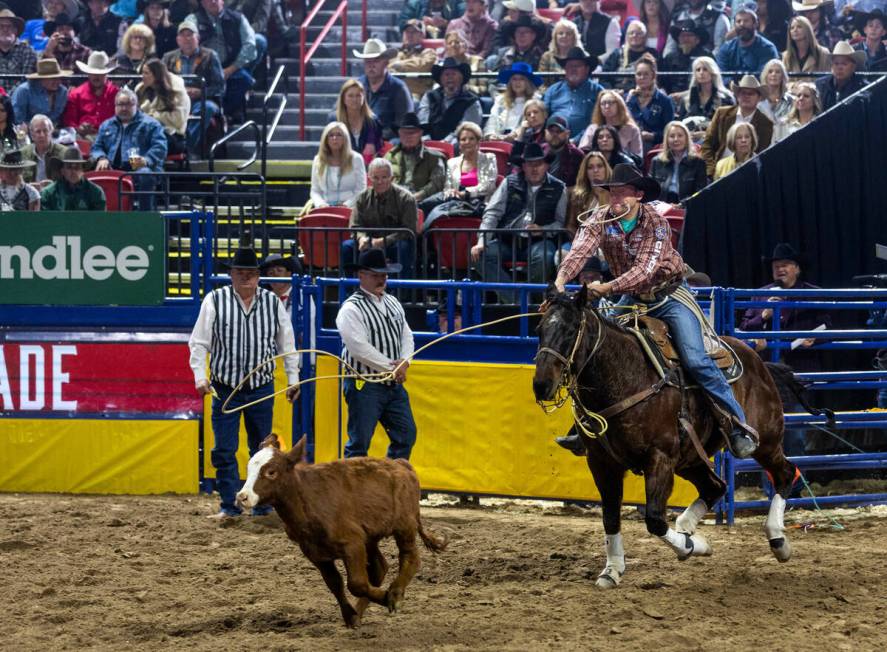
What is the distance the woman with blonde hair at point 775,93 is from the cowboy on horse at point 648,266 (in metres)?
6.47

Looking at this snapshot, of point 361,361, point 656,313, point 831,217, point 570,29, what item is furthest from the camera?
point 570,29

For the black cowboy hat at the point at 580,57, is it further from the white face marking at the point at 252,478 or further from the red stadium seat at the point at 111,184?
the white face marking at the point at 252,478

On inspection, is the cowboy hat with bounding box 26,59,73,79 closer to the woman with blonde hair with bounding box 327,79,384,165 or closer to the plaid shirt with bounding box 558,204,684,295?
the woman with blonde hair with bounding box 327,79,384,165

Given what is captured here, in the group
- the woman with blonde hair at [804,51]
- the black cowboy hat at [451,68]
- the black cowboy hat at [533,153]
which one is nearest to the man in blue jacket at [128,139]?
the black cowboy hat at [451,68]

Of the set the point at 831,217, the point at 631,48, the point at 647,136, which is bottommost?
the point at 831,217

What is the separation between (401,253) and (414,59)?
5.25 metres

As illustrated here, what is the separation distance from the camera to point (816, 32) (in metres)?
17.6

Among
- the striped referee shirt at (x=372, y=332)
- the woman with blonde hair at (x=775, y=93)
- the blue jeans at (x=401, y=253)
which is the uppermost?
the woman with blonde hair at (x=775, y=93)

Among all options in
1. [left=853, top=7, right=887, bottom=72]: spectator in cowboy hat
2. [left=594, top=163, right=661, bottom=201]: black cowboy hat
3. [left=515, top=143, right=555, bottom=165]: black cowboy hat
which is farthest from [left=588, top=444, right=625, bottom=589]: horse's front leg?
[left=853, top=7, right=887, bottom=72]: spectator in cowboy hat

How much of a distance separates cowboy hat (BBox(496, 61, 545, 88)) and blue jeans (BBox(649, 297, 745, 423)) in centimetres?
738

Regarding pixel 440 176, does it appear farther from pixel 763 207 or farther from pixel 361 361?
pixel 361 361

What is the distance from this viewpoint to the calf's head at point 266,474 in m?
6.91

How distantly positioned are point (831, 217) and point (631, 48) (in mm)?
4688

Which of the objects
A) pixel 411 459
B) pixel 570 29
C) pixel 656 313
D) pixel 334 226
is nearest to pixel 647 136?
pixel 570 29
